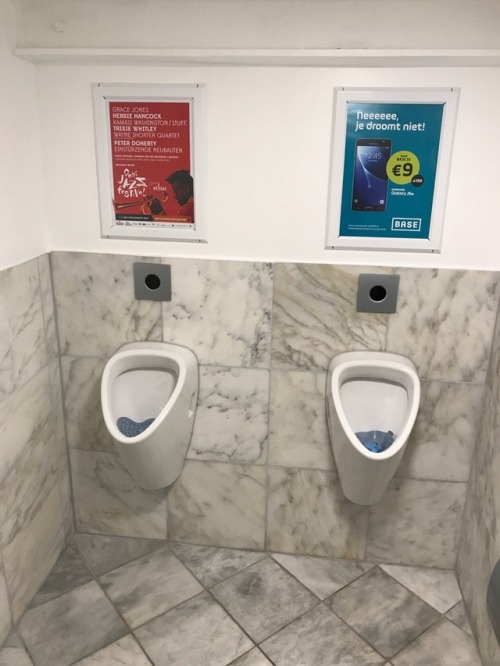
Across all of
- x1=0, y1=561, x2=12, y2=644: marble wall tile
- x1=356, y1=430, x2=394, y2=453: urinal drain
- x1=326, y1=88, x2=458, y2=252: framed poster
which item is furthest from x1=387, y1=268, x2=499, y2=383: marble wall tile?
x1=0, y1=561, x2=12, y2=644: marble wall tile

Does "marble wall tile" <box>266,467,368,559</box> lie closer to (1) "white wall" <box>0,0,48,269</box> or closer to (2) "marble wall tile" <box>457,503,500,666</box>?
(2) "marble wall tile" <box>457,503,500,666</box>

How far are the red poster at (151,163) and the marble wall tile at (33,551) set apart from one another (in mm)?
1051

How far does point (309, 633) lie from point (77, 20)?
6.65 ft

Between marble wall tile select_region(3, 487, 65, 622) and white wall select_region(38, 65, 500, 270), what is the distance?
0.96 m

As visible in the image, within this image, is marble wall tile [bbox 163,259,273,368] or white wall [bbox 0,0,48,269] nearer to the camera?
white wall [bbox 0,0,48,269]

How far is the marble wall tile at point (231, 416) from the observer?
1936 millimetres

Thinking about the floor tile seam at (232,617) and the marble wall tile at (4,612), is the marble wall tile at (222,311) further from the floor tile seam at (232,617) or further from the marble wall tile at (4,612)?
the marble wall tile at (4,612)

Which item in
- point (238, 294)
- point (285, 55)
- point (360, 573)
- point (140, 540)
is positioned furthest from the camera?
point (140, 540)

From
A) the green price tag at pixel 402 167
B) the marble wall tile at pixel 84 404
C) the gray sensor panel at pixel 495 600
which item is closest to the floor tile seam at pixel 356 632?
the gray sensor panel at pixel 495 600

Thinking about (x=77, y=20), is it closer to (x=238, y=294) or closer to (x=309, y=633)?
(x=238, y=294)

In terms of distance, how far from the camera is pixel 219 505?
2.09m

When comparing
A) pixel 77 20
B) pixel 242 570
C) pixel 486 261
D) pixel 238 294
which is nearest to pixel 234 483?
pixel 242 570

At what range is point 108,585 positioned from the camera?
6.41ft

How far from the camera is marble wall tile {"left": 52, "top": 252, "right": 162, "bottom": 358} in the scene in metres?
1.88
